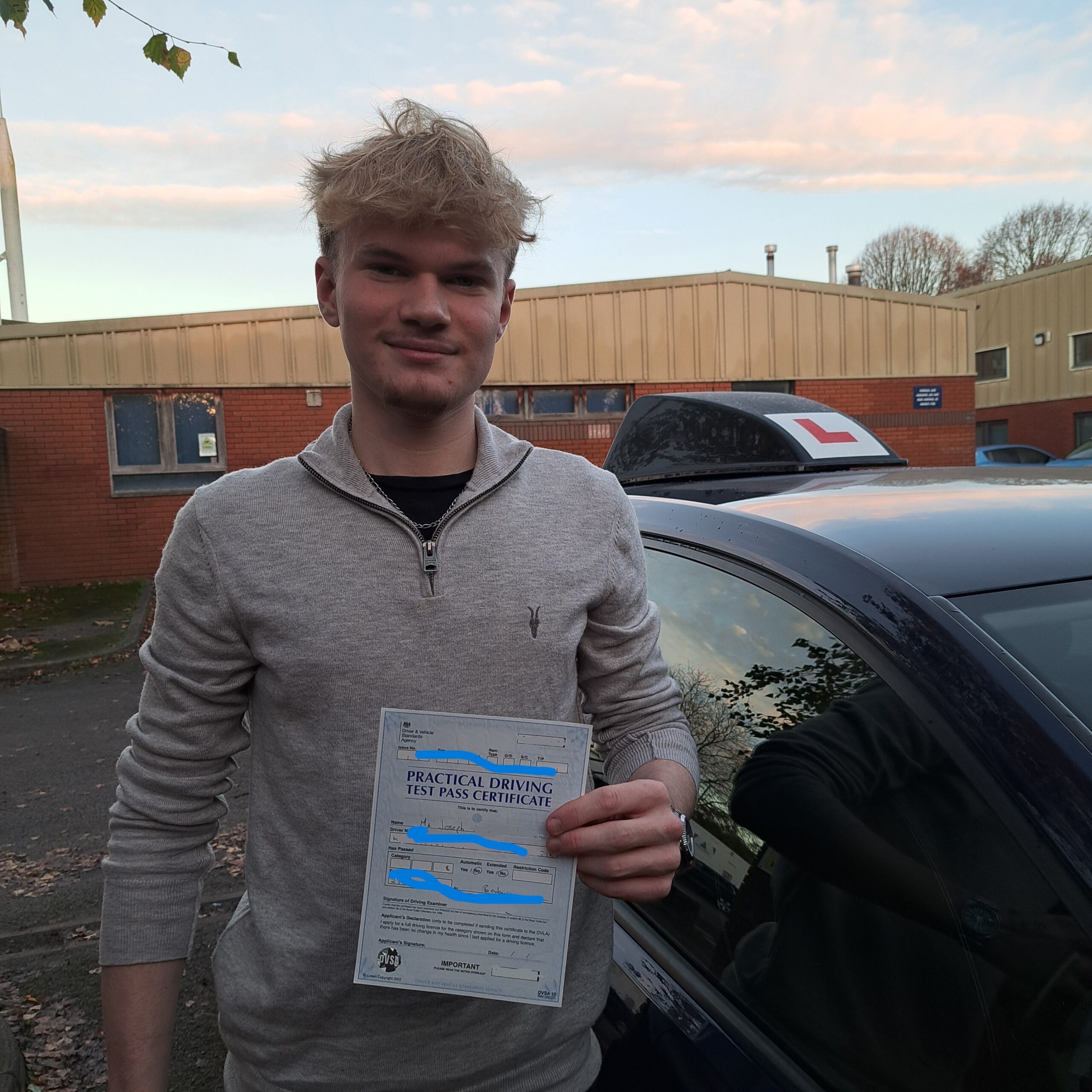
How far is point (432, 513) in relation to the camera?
1.38 m

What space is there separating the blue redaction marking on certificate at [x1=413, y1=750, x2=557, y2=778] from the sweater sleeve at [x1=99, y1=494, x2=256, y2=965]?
0.31 metres

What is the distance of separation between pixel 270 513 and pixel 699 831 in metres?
0.92

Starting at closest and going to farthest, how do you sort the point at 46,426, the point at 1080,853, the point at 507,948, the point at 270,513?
the point at 1080,853, the point at 507,948, the point at 270,513, the point at 46,426

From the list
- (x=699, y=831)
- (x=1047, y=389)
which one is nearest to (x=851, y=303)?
(x=1047, y=389)

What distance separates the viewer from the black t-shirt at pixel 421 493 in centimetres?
137

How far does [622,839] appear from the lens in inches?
45.9

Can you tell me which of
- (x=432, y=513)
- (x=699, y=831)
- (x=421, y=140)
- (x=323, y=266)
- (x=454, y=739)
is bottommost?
(x=699, y=831)

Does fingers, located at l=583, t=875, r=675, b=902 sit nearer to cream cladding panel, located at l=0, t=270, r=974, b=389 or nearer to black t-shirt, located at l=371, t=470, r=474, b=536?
black t-shirt, located at l=371, t=470, r=474, b=536

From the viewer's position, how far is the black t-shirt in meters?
1.37

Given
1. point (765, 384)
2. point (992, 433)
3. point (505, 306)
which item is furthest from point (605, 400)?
point (992, 433)

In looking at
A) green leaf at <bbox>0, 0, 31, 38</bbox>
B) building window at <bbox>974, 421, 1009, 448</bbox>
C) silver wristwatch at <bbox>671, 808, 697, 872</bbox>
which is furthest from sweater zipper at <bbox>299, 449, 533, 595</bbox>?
building window at <bbox>974, 421, 1009, 448</bbox>

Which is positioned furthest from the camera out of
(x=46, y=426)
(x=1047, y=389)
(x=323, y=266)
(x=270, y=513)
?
(x=1047, y=389)

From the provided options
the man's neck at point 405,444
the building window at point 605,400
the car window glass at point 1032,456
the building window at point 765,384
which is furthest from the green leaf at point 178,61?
the car window glass at point 1032,456

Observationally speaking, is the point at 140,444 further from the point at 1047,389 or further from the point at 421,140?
the point at 1047,389
